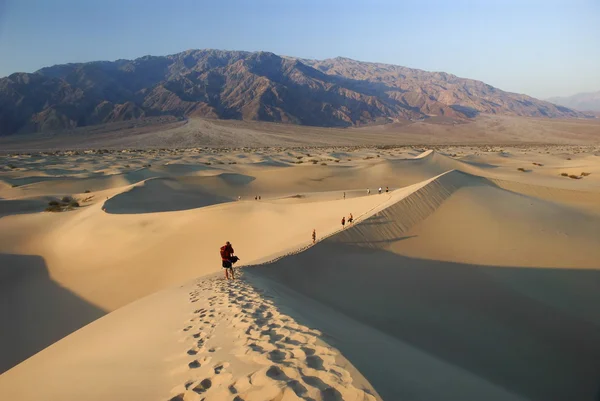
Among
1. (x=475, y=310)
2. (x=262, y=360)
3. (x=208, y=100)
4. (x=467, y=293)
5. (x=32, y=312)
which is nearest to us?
(x=262, y=360)

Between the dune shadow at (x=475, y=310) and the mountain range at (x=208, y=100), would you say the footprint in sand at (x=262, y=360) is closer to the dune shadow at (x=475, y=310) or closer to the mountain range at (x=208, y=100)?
the dune shadow at (x=475, y=310)

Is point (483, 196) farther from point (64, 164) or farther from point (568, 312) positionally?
point (64, 164)

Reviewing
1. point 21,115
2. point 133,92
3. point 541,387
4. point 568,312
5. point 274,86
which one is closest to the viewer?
point 541,387

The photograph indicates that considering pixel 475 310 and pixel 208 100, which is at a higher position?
pixel 208 100

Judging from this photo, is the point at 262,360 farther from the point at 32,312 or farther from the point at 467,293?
the point at 32,312

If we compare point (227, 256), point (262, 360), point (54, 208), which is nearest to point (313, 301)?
point (227, 256)

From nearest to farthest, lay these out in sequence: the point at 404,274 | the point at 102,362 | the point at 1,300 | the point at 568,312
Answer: the point at 102,362 → the point at 568,312 → the point at 404,274 → the point at 1,300

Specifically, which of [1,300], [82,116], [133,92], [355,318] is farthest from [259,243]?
[133,92]
